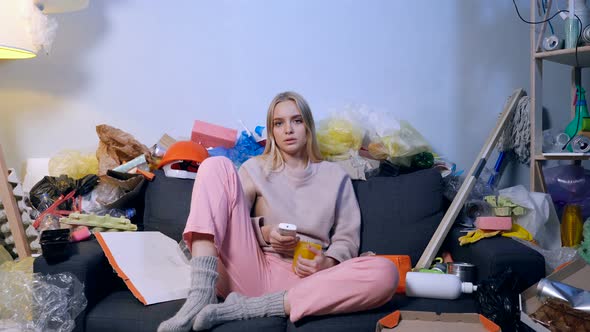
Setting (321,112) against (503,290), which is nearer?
(503,290)

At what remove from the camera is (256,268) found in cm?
178

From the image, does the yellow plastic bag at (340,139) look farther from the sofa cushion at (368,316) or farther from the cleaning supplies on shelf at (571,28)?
the cleaning supplies on shelf at (571,28)

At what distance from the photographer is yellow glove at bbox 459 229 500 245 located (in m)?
1.91

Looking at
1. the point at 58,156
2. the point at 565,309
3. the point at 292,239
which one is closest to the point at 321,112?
the point at 292,239

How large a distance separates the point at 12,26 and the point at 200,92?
83cm

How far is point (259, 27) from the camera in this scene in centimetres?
254

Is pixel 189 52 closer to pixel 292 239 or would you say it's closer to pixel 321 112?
pixel 321 112

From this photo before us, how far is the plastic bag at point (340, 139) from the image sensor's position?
2.26 meters

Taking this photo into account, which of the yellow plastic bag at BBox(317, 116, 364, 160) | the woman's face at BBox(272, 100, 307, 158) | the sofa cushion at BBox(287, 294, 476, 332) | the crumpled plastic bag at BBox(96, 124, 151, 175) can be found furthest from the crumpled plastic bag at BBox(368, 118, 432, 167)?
the crumpled plastic bag at BBox(96, 124, 151, 175)

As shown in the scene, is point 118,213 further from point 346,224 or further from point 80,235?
point 346,224

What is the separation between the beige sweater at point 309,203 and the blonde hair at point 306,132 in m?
0.03

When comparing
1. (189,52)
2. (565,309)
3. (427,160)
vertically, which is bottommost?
(565,309)

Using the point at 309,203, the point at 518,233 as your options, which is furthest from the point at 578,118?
the point at 309,203

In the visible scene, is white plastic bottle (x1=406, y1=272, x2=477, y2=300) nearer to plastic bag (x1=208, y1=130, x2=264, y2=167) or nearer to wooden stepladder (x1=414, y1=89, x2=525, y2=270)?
wooden stepladder (x1=414, y1=89, x2=525, y2=270)
